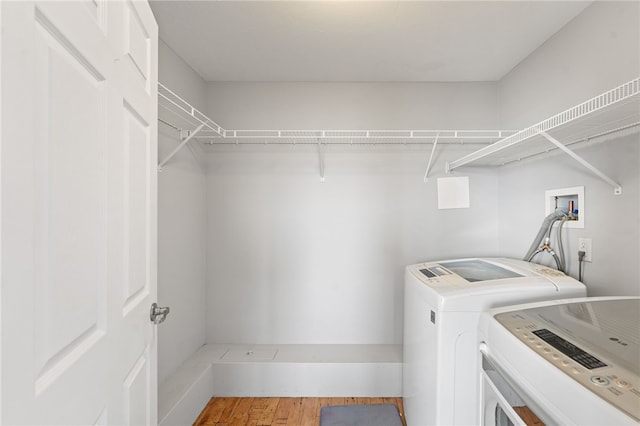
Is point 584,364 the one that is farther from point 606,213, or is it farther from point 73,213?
point 73,213

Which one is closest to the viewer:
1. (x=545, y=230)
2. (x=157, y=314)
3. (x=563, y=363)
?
(x=563, y=363)

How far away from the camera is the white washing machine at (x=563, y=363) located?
1.90 feet

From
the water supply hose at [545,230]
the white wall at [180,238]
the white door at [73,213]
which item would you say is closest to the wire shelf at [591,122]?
the water supply hose at [545,230]

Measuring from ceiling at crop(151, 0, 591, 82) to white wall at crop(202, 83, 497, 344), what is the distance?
184 mm

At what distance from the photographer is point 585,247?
1327mm

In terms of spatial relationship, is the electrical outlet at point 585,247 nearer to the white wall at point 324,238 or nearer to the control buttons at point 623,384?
the white wall at point 324,238

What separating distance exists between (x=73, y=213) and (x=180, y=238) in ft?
4.18

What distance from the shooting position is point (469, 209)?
2.09m

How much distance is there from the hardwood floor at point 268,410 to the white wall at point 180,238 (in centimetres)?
39

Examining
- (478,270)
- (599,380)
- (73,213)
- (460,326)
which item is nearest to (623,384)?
(599,380)

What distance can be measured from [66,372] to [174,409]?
123 cm

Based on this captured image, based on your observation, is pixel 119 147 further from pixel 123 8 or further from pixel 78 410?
pixel 78 410

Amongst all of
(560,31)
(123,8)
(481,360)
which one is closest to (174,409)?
(481,360)

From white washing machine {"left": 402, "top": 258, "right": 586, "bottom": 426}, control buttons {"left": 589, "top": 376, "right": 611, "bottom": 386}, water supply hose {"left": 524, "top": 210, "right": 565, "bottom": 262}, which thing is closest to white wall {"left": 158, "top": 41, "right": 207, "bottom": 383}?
white washing machine {"left": 402, "top": 258, "right": 586, "bottom": 426}
